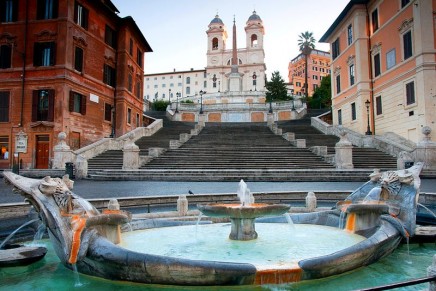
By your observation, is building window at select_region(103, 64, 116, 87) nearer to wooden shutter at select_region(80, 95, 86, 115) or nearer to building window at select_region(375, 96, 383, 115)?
wooden shutter at select_region(80, 95, 86, 115)

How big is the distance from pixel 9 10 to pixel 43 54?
5.37 metres

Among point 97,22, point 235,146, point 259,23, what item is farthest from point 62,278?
point 259,23

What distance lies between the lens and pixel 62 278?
514cm

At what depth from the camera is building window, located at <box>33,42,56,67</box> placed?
94.6 ft

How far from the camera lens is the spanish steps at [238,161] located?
753 inches

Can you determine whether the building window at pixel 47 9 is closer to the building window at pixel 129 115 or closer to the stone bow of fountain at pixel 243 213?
the building window at pixel 129 115

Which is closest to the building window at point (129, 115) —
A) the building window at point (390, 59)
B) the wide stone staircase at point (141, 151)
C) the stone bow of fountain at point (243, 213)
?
the wide stone staircase at point (141, 151)

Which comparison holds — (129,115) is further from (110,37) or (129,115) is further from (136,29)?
(136,29)

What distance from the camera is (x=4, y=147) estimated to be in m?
28.0

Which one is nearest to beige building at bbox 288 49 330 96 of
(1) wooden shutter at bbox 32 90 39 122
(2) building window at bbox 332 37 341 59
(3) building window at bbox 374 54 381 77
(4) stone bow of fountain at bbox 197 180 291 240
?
(2) building window at bbox 332 37 341 59

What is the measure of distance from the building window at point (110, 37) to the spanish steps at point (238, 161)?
10.5 metres

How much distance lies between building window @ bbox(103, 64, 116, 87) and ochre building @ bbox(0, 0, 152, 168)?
1587 mm

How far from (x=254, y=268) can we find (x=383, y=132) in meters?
28.5

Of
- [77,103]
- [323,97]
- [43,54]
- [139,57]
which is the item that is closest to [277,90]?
[323,97]
